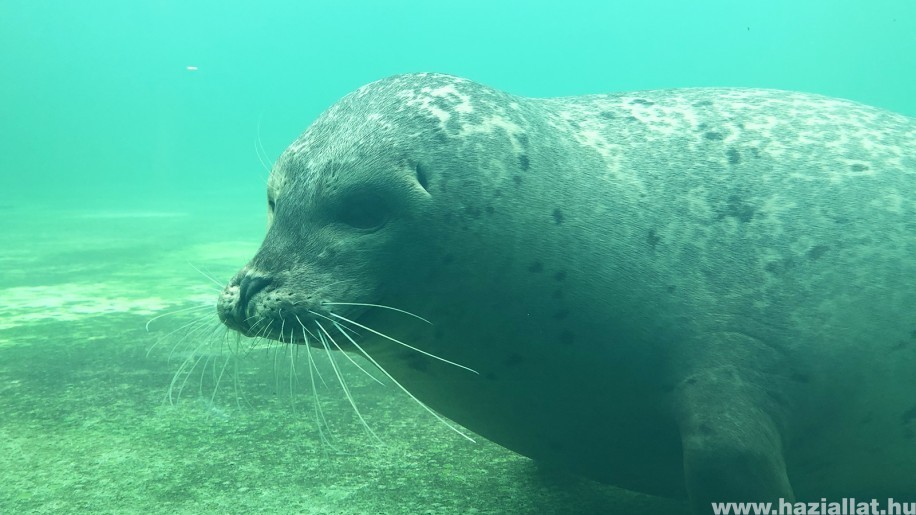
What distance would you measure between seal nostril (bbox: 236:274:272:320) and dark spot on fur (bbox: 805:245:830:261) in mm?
1571

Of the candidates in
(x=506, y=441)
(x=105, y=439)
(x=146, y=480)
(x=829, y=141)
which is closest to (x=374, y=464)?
(x=506, y=441)

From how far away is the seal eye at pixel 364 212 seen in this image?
1935 mm

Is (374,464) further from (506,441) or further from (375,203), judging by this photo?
(375,203)

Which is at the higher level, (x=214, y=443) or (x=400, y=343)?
(x=400, y=343)

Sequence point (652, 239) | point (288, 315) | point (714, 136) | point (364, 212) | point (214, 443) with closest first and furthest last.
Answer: point (288, 315) < point (364, 212) < point (652, 239) < point (714, 136) < point (214, 443)

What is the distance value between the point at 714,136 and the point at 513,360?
3.49 ft

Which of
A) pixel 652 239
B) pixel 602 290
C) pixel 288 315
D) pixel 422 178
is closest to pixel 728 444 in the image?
pixel 602 290

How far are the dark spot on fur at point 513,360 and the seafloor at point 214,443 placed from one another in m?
0.57

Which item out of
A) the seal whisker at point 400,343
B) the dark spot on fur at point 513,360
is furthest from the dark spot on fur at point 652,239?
the seal whisker at point 400,343

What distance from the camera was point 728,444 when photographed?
168 cm

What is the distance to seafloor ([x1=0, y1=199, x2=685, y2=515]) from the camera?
7.46ft

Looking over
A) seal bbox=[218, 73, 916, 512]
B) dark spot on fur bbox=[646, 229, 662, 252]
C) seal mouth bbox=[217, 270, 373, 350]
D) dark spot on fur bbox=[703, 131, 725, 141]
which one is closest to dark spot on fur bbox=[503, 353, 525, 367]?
seal bbox=[218, 73, 916, 512]

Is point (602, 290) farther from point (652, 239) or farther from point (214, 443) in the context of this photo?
point (214, 443)

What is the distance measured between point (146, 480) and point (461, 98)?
1757mm
